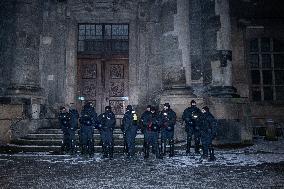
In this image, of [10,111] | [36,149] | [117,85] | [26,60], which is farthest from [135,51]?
[36,149]

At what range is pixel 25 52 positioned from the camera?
38.4 feet

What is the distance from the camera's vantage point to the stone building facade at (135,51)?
11.7 metres

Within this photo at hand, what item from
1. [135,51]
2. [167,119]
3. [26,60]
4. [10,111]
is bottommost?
[167,119]

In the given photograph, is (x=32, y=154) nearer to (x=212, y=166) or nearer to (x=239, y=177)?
(x=212, y=166)

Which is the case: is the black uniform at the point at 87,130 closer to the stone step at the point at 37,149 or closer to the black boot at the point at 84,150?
the black boot at the point at 84,150

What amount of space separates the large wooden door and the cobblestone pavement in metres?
5.24

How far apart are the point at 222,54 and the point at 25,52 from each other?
734 centimetres

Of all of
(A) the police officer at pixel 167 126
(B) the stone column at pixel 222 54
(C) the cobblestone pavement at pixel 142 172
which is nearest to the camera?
(C) the cobblestone pavement at pixel 142 172

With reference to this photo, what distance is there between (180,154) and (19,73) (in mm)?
6696

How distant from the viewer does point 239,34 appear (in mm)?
13070

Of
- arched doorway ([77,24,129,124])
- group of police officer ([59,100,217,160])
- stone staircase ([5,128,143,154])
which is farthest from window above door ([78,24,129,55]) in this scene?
group of police officer ([59,100,217,160])

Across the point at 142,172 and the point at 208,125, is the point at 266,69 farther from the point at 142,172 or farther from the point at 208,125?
the point at 142,172

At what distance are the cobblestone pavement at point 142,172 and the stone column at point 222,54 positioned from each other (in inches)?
153

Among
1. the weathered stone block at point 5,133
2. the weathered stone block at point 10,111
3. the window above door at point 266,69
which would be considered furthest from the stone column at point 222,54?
the weathered stone block at point 5,133
